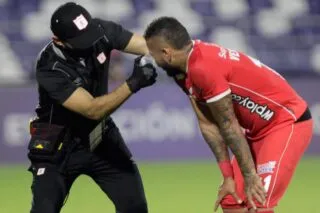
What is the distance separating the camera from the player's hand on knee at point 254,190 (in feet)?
21.0

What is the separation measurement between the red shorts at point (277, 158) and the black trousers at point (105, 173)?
0.92 m

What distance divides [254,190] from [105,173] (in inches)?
63.1

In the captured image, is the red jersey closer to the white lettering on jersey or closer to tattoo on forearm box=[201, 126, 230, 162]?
the white lettering on jersey

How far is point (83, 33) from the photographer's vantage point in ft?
22.9

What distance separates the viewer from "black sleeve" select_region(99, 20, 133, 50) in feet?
24.5

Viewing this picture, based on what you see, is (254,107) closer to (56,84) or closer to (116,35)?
(116,35)

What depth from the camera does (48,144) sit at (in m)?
7.29

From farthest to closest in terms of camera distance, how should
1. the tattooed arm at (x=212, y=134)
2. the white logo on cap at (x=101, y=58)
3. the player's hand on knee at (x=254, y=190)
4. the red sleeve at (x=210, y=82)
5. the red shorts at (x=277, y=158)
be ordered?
the white logo on cap at (x=101, y=58) < the tattooed arm at (x=212, y=134) < the red shorts at (x=277, y=158) < the player's hand on knee at (x=254, y=190) < the red sleeve at (x=210, y=82)

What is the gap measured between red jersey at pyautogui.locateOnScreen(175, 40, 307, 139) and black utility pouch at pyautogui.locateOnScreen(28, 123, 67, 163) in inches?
49.7

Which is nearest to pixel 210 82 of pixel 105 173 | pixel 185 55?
pixel 185 55

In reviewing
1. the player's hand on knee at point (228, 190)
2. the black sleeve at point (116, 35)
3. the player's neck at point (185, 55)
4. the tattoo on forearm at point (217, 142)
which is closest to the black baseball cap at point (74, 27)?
the black sleeve at point (116, 35)

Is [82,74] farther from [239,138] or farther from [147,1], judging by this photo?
[147,1]

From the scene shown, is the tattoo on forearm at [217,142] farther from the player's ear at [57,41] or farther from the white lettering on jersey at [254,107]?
the player's ear at [57,41]

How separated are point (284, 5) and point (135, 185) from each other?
1222 centimetres
